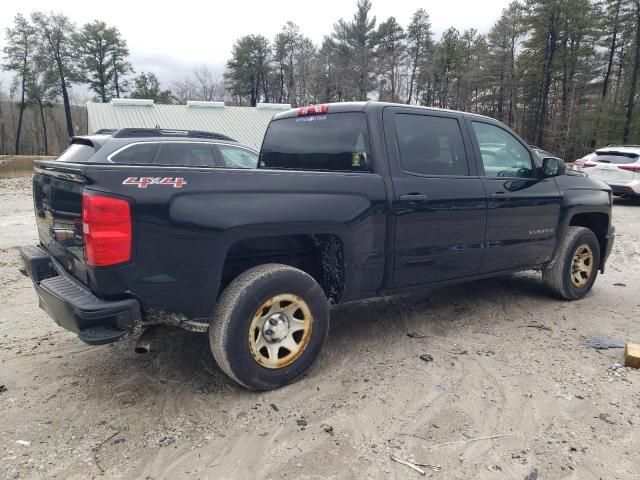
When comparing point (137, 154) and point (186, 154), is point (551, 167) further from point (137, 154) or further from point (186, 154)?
point (137, 154)

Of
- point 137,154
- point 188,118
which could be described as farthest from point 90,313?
point 188,118

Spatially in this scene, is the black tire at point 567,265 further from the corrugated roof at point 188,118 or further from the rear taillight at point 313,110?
the corrugated roof at point 188,118

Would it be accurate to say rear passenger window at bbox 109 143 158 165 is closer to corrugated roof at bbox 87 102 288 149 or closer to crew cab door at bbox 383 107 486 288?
crew cab door at bbox 383 107 486 288

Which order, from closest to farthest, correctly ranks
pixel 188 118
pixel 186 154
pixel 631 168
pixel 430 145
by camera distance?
pixel 430 145, pixel 186 154, pixel 631 168, pixel 188 118

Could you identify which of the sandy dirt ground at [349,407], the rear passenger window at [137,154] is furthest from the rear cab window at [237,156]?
the sandy dirt ground at [349,407]

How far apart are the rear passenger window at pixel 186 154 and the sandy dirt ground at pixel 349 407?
407cm

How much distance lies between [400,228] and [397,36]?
5153 centimetres

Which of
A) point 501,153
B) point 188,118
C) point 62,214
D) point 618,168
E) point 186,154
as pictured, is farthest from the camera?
point 188,118

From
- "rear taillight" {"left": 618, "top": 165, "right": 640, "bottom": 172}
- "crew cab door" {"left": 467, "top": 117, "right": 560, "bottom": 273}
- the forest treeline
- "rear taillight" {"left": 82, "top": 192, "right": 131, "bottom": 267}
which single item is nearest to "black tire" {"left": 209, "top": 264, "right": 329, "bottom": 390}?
"rear taillight" {"left": 82, "top": 192, "right": 131, "bottom": 267}

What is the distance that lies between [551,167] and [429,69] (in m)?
48.4

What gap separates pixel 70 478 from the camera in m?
2.28

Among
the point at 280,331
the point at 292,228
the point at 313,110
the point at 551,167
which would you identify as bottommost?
the point at 280,331

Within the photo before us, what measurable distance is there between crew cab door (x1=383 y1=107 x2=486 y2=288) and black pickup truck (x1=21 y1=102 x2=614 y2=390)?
0.04 feet

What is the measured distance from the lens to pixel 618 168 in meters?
13.2
